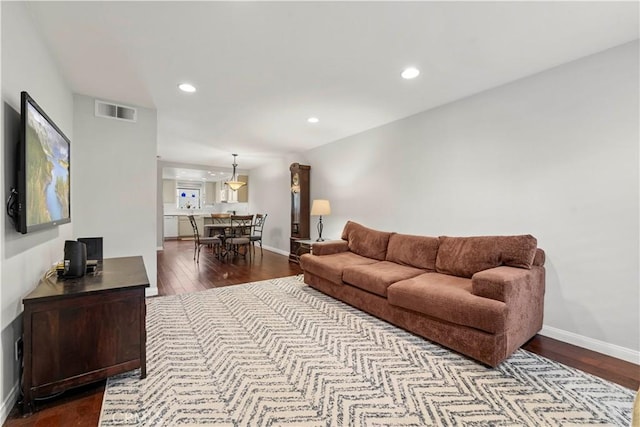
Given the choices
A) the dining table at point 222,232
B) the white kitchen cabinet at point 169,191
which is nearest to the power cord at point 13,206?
the dining table at point 222,232

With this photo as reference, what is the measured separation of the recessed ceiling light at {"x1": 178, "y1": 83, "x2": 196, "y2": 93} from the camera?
9.40 feet

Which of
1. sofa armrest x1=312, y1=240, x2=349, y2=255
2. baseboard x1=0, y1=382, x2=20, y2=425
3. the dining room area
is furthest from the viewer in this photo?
the dining room area

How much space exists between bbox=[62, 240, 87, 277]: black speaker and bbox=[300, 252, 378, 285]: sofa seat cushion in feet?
7.48

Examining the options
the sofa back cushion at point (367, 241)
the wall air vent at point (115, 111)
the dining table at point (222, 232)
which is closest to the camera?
the wall air vent at point (115, 111)

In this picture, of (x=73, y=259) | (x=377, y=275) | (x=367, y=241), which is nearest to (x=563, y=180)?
(x=377, y=275)

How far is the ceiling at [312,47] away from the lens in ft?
5.89

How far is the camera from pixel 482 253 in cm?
258

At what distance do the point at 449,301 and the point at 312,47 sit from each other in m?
2.25

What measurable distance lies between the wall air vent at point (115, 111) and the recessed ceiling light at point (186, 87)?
37.4 inches

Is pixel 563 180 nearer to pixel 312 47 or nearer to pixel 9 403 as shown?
pixel 312 47

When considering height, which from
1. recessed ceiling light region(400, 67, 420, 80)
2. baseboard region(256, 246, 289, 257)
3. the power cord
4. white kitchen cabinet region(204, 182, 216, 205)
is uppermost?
recessed ceiling light region(400, 67, 420, 80)

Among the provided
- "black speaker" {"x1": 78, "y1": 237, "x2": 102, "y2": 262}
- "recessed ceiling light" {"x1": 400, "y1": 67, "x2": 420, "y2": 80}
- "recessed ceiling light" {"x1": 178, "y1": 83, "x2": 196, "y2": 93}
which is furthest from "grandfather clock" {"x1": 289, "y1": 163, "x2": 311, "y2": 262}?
"black speaker" {"x1": 78, "y1": 237, "x2": 102, "y2": 262}

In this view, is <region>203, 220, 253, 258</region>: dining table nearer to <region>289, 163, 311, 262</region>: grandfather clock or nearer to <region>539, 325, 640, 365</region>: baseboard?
<region>289, 163, 311, 262</region>: grandfather clock

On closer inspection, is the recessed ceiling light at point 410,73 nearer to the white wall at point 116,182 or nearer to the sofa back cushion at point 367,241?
the sofa back cushion at point 367,241
